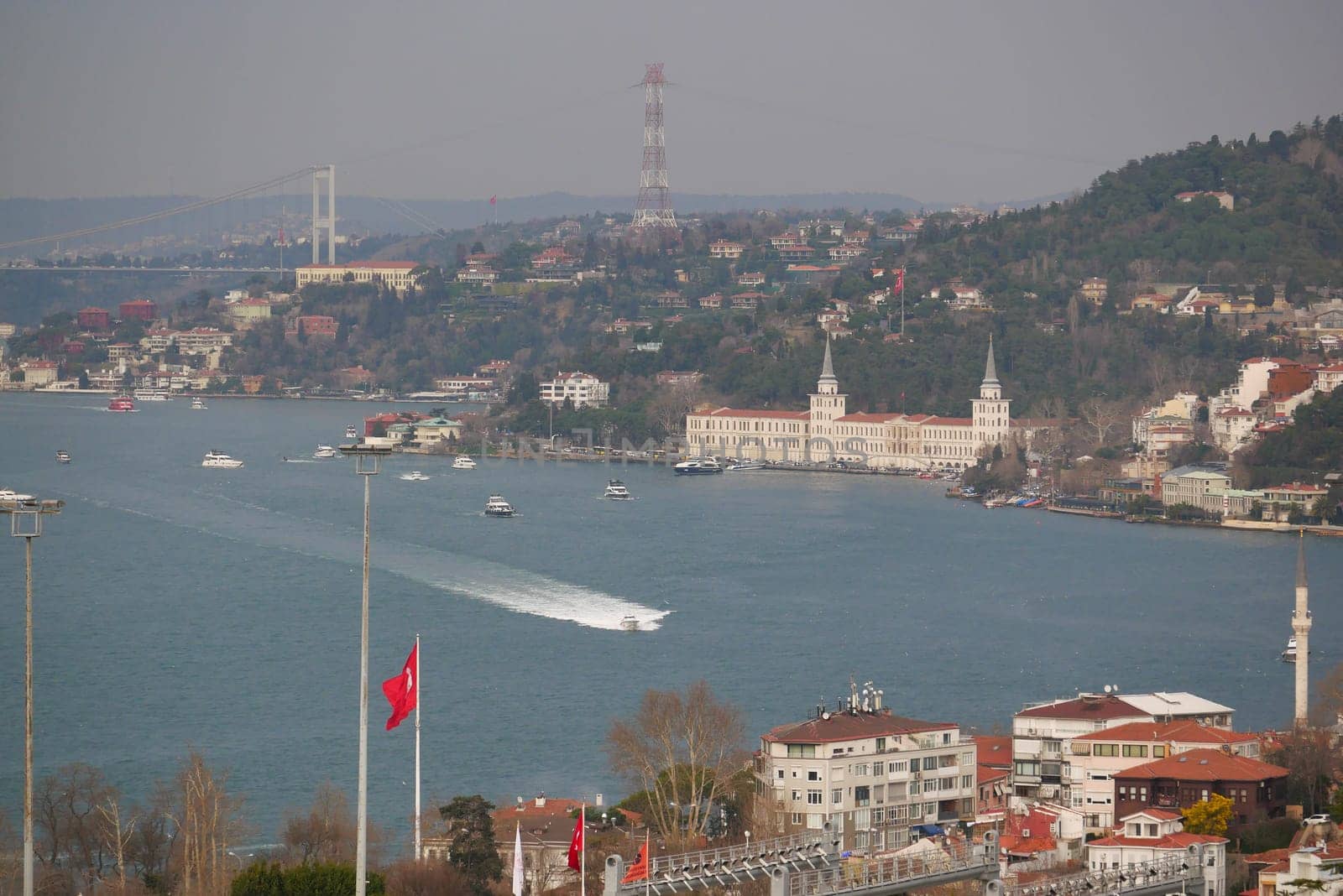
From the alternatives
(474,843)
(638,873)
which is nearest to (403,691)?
(638,873)

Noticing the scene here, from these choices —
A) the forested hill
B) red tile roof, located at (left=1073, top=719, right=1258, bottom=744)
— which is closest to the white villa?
the forested hill

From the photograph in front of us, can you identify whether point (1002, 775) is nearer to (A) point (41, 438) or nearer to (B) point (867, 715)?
(B) point (867, 715)

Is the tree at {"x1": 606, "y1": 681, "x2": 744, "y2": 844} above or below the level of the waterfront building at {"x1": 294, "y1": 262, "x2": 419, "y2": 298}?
below

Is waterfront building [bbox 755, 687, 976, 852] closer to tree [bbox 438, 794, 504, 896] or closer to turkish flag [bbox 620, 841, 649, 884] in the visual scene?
tree [bbox 438, 794, 504, 896]

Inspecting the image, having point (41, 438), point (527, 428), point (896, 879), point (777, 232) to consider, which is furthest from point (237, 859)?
point (777, 232)

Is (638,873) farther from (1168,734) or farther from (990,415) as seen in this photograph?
(990,415)
